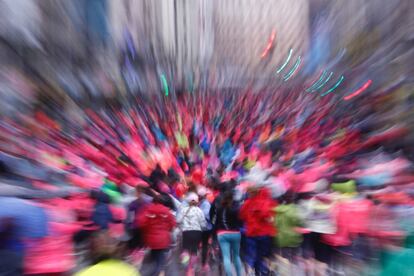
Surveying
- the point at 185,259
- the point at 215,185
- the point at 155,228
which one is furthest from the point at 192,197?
the point at 155,228

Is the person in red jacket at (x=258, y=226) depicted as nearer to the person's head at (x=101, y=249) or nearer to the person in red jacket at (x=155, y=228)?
the person in red jacket at (x=155, y=228)

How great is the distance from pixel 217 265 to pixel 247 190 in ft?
2.42

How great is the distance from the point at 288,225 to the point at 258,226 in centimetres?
29

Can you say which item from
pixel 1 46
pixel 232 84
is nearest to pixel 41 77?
pixel 1 46

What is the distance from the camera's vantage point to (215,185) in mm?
4742

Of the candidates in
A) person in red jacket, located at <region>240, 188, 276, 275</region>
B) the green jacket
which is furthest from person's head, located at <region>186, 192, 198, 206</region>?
the green jacket

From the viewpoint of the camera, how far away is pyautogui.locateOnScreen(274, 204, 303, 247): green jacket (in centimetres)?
387

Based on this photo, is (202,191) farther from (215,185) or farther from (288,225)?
(288,225)

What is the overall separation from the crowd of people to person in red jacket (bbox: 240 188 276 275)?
0.01 m

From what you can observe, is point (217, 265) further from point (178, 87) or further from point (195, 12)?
point (195, 12)

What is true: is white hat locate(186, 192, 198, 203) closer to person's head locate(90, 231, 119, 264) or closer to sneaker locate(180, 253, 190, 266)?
sneaker locate(180, 253, 190, 266)

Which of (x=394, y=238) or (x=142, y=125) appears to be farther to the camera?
(x=142, y=125)

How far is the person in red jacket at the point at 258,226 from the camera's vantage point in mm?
4016

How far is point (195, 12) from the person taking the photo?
487 centimetres
